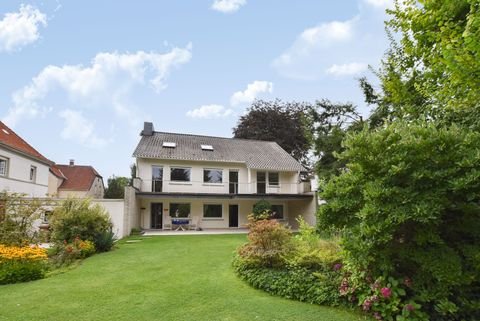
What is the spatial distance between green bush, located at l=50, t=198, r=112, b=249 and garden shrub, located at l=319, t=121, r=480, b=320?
9.93 m

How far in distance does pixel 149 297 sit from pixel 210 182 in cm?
1750

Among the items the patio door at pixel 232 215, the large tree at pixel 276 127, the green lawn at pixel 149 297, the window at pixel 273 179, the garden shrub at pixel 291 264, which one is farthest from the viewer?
the large tree at pixel 276 127

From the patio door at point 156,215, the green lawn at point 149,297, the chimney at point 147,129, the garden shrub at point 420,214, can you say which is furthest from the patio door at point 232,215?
the garden shrub at point 420,214

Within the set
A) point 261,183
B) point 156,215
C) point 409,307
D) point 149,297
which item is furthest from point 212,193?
point 409,307

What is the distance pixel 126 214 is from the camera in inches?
669

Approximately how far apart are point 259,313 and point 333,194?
227cm

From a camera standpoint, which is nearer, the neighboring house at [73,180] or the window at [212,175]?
the window at [212,175]

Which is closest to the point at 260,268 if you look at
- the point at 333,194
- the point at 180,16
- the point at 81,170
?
the point at 333,194

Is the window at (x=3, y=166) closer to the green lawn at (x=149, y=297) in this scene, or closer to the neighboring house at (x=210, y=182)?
the neighboring house at (x=210, y=182)

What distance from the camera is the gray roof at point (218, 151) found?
2236 centimetres

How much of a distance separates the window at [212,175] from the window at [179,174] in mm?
1293

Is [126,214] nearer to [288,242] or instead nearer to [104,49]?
[104,49]

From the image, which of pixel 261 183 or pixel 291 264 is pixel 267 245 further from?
pixel 261 183

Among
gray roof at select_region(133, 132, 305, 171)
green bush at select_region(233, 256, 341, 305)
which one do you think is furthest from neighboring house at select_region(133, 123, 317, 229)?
green bush at select_region(233, 256, 341, 305)
